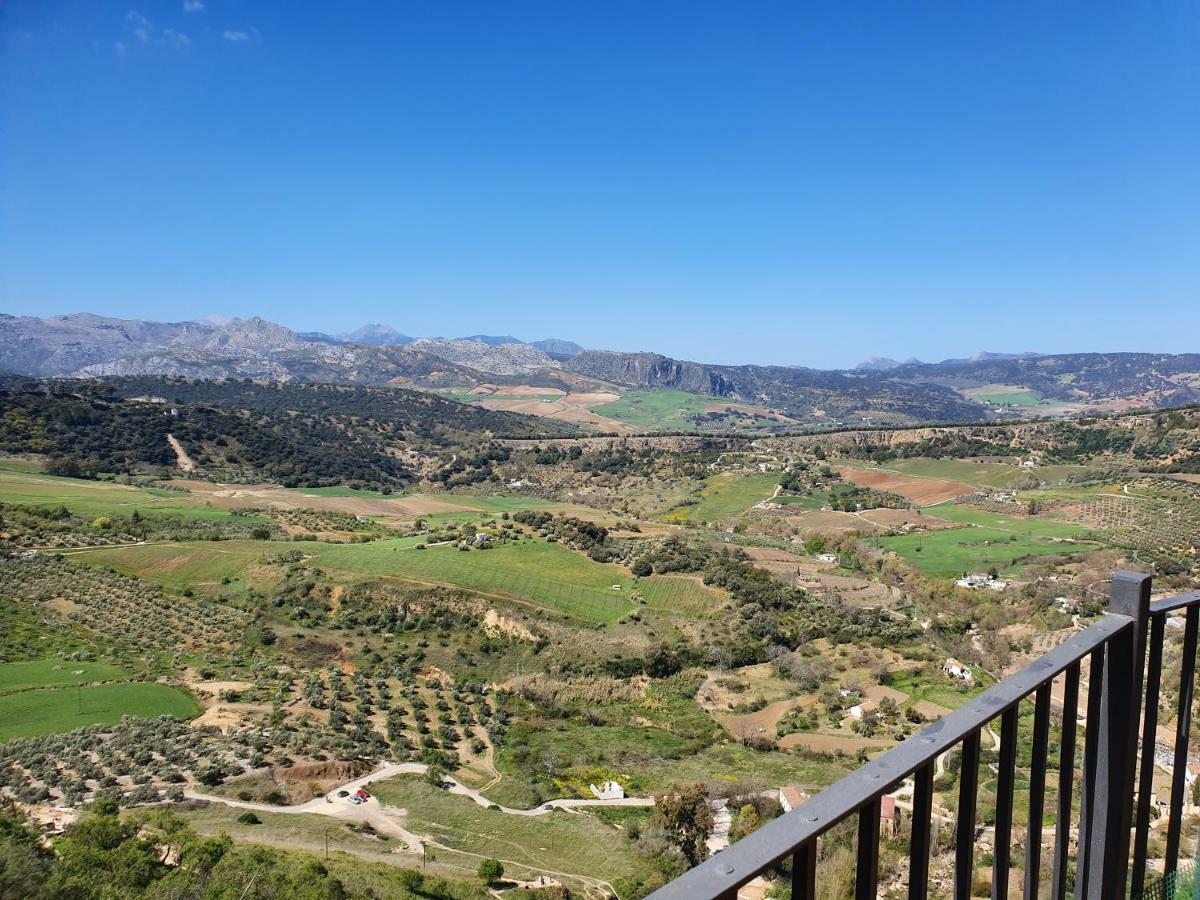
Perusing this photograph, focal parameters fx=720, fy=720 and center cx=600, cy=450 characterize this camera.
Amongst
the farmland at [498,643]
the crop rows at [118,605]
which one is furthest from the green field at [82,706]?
the crop rows at [118,605]

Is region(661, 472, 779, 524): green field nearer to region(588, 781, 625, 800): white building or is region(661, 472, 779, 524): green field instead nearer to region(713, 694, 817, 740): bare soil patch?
region(713, 694, 817, 740): bare soil patch

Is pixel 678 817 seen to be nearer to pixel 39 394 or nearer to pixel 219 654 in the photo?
pixel 219 654

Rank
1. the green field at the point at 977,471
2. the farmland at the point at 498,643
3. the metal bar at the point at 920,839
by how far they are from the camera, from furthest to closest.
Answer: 1. the green field at the point at 977,471
2. the farmland at the point at 498,643
3. the metal bar at the point at 920,839

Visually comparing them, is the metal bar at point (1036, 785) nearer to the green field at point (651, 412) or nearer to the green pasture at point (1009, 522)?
the green pasture at point (1009, 522)

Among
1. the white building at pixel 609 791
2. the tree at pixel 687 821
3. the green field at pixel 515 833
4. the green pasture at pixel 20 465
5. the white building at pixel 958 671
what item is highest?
the green pasture at pixel 20 465

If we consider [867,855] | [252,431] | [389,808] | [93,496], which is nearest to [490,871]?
[389,808]

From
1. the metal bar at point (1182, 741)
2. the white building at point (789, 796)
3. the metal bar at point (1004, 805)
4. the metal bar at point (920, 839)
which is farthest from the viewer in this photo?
the white building at point (789, 796)

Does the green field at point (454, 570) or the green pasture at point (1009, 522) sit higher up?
the green pasture at point (1009, 522)
